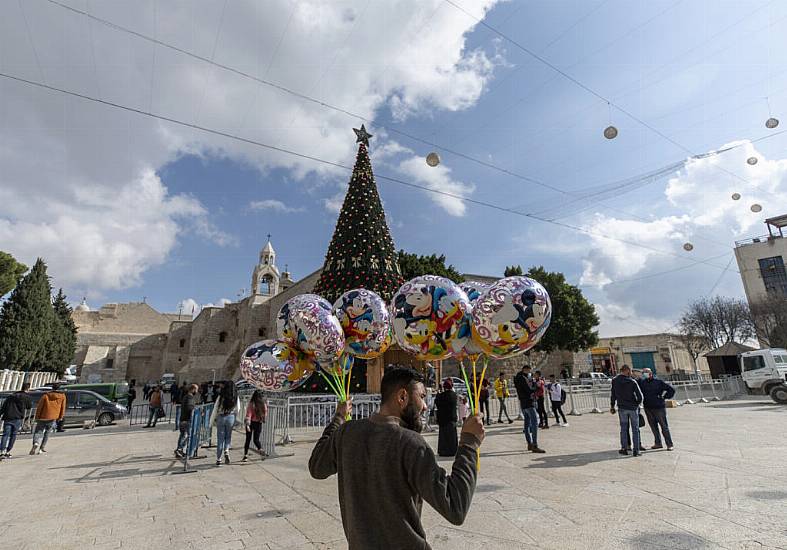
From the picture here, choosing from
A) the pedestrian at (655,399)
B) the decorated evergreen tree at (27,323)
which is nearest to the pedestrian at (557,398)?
the pedestrian at (655,399)

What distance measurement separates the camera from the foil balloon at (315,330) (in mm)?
4320

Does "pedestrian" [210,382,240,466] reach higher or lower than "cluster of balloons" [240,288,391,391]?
lower

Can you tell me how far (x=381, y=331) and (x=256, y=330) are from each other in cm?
3627

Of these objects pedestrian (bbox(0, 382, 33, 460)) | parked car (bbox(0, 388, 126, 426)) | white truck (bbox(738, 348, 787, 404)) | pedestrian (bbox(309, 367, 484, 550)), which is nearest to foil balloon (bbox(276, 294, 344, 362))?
pedestrian (bbox(309, 367, 484, 550))

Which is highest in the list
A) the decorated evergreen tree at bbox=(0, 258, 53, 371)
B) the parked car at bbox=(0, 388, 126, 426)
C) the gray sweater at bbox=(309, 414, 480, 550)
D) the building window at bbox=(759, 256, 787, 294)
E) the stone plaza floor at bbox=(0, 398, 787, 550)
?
the building window at bbox=(759, 256, 787, 294)

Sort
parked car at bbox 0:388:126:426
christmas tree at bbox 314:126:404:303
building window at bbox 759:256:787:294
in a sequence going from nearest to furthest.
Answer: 1. christmas tree at bbox 314:126:404:303
2. parked car at bbox 0:388:126:426
3. building window at bbox 759:256:787:294

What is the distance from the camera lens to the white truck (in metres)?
15.3

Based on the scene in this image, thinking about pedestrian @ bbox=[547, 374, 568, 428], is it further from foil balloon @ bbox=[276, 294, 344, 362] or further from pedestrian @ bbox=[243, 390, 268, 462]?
foil balloon @ bbox=[276, 294, 344, 362]

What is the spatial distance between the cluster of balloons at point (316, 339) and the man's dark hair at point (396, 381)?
2.45 m

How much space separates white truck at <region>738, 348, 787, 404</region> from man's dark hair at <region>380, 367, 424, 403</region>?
2006 centimetres

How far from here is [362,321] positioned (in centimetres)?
462

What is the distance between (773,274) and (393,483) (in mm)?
51781

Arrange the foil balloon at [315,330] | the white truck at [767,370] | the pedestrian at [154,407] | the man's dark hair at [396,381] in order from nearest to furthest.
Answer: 1. the man's dark hair at [396,381]
2. the foil balloon at [315,330]
3. the pedestrian at [154,407]
4. the white truck at [767,370]

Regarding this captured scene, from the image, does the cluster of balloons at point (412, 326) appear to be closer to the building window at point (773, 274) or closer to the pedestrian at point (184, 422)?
the pedestrian at point (184, 422)
